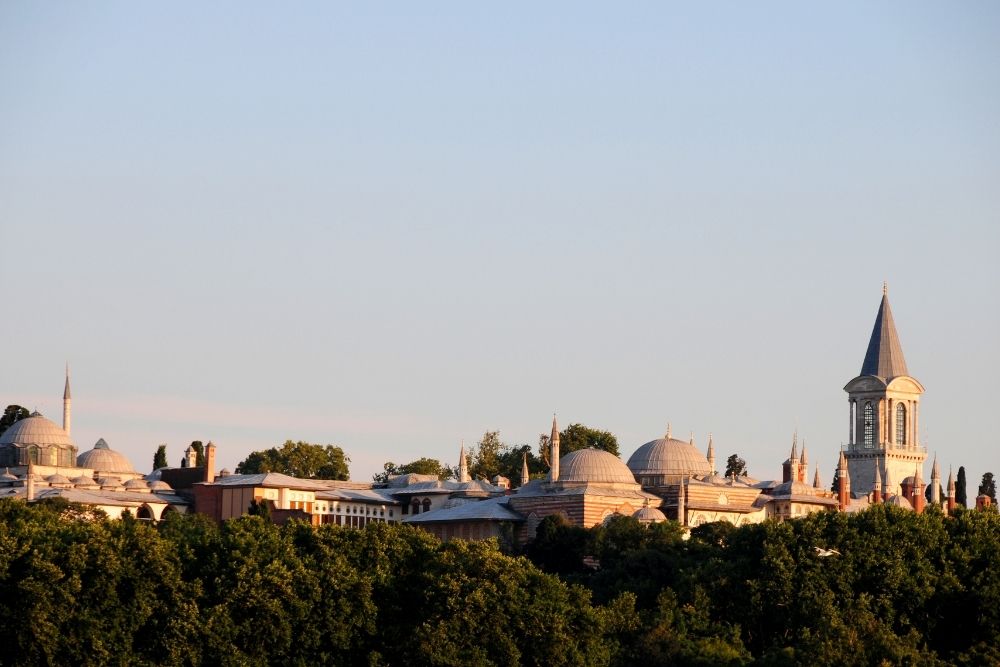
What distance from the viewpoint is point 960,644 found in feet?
182

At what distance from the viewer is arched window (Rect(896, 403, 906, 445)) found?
360 feet

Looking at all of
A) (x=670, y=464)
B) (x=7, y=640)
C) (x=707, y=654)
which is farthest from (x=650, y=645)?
(x=670, y=464)

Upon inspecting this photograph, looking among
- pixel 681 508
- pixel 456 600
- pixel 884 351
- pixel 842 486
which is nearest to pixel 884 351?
pixel 884 351

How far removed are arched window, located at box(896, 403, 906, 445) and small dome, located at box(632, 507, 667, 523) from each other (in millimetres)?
29667

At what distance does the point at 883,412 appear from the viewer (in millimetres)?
109438

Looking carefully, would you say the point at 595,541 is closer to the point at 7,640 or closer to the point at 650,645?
the point at 650,645

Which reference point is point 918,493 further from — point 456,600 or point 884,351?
point 456,600

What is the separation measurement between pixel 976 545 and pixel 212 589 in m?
19.8

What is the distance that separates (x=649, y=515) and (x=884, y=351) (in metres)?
31.3

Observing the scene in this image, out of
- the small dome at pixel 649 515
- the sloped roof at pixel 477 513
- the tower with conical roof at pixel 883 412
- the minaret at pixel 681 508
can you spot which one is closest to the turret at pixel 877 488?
the tower with conical roof at pixel 883 412

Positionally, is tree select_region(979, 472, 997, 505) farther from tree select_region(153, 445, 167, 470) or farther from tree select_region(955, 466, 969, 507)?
tree select_region(153, 445, 167, 470)

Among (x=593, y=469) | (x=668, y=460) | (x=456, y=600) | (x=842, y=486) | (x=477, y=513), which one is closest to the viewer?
(x=456, y=600)

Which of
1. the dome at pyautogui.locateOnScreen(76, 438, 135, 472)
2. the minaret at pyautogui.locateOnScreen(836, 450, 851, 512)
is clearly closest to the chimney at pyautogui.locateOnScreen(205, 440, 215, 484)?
the dome at pyautogui.locateOnScreen(76, 438, 135, 472)

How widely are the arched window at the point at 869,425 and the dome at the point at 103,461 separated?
34622 millimetres
